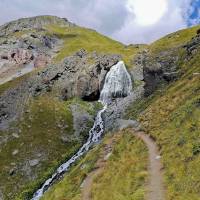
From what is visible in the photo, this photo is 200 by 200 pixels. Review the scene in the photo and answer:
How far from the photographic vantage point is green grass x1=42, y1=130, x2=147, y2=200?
175 ft

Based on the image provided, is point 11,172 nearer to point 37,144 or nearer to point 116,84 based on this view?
point 37,144

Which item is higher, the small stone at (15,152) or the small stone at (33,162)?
the small stone at (15,152)

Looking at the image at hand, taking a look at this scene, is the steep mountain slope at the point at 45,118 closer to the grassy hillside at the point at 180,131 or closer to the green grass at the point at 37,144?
the green grass at the point at 37,144

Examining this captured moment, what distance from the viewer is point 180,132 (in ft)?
209

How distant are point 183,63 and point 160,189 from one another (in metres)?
71.5

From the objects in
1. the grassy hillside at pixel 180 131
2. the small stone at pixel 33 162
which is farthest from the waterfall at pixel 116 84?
the grassy hillside at pixel 180 131

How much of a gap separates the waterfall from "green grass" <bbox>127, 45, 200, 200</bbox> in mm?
47846

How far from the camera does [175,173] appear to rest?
51.4 metres

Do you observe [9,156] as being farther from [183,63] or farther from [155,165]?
[155,165]

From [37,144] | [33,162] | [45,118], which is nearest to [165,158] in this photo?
[33,162]

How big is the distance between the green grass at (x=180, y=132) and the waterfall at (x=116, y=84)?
47.8 meters

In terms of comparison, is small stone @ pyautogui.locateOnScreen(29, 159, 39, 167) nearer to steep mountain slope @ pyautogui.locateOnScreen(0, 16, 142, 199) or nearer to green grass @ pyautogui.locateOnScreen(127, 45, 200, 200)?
steep mountain slope @ pyautogui.locateOnScreen(0, 16, 142, 199)

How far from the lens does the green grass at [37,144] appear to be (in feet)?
353

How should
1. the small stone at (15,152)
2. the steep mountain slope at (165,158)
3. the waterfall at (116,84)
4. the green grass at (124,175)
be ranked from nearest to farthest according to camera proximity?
the steep mountain slope at (165,158), the green grass at (124,175), the small stone at (15,152), the waterfall at (116,84)
